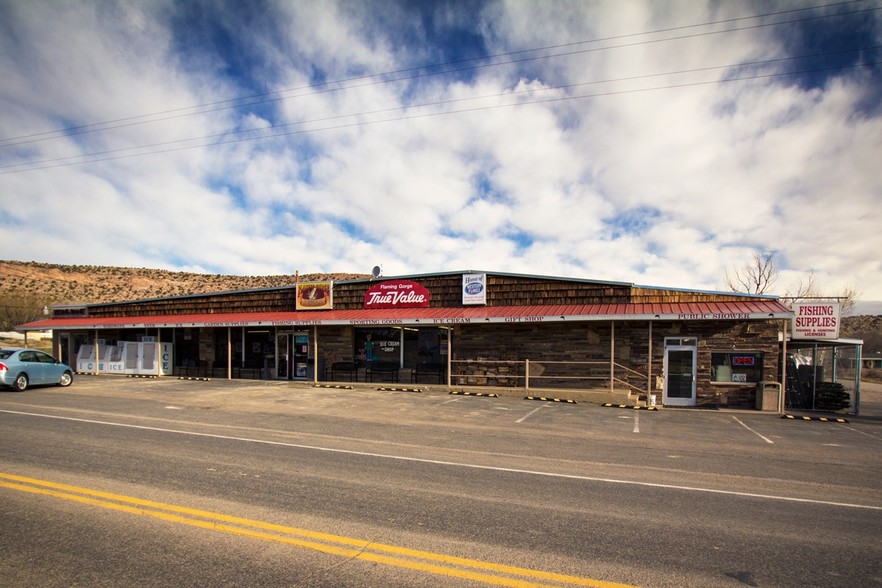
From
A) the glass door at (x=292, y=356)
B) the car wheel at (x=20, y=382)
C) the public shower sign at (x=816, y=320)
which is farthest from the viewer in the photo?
the glass door at (x=292, y=356)

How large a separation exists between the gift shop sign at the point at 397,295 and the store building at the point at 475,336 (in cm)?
4

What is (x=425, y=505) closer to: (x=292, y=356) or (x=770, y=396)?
(x=770, y=396)

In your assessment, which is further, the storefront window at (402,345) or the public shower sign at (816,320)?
the storefront window at (402,345)

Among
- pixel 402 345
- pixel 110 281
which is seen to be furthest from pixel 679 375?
pixel 110 281

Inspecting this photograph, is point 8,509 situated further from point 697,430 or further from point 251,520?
point 697,430

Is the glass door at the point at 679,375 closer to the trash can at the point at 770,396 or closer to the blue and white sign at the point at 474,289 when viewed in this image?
the trash can at the point at 770,396

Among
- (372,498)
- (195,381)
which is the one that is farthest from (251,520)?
(195,381)

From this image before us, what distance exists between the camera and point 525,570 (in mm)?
3957

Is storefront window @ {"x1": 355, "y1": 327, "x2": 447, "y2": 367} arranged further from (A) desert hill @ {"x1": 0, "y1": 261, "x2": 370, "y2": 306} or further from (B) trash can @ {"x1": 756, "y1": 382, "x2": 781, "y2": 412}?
(A) desert hill @ {"x1": 0, "y1": 261, "x2": 370, "y2": 306}

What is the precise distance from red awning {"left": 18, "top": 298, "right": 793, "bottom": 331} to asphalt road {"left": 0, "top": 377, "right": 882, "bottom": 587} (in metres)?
5.07

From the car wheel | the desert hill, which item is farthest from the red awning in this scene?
the desert hill

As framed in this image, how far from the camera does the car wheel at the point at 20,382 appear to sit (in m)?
16.2

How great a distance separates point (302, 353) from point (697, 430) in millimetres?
16759

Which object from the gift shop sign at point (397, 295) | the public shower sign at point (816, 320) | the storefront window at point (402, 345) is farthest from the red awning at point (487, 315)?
the public shower sign at point (816, 320)
